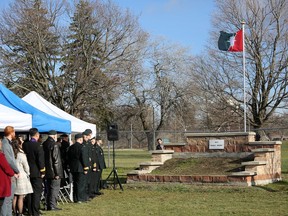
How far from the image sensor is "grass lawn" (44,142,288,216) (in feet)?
38.3

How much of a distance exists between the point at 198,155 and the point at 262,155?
267 centimetres

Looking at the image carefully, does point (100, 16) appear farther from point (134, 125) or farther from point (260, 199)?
point (134, 125)

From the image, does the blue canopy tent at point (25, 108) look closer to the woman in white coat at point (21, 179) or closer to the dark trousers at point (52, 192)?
the dark trousers at point (52, 192)

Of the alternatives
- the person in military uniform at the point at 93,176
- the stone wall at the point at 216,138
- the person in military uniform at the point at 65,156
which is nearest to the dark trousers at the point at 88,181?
the person in military uniform at the point at 93,176

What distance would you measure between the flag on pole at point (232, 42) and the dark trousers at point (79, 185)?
9.85 metres

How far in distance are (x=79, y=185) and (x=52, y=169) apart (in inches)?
61.7

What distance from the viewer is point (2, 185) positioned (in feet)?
28.5

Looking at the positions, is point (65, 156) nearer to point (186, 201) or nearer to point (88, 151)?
point (88, 151)

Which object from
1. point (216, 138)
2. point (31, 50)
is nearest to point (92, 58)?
point (31, 50)

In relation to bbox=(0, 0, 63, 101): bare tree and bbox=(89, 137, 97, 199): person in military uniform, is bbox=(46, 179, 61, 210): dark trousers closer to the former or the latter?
bbox=(89, 137, 97, 199): person in military uniform

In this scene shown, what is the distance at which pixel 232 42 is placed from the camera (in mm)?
21188

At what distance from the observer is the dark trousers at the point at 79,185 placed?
1342cm

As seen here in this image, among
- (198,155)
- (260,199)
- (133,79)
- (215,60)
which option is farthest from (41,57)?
(260,199)

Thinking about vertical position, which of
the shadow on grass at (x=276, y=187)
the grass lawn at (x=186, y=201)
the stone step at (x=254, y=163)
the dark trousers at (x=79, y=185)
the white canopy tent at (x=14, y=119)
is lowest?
the grass lawn at (x=186, y=201)
